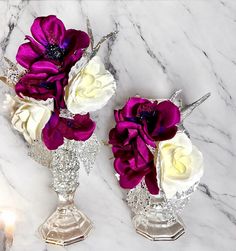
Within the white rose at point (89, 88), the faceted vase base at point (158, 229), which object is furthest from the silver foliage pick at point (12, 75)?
the faceted vase base at point (158, 229)

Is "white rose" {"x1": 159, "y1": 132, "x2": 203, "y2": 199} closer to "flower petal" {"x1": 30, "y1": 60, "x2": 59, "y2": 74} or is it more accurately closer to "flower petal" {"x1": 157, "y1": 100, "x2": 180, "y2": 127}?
"flower petal" {"x1": 157, "y1": 100, "x2": 180, "y2": 127}

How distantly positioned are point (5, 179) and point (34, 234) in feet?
0.51

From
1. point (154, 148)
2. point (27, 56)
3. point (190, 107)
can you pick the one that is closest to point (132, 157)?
point (154, 148)

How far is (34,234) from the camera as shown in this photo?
1.09 meters

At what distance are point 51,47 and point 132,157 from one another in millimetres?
242

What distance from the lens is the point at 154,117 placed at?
96 cm

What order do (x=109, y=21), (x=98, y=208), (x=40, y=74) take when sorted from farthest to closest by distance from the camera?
(x=98, y=208)
(x=109, y=21)
(x=40, y=74)

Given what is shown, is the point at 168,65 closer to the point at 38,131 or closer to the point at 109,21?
the point at 109,21

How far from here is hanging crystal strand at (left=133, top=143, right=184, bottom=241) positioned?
1.07 metres

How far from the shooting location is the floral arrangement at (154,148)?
3.12 feet

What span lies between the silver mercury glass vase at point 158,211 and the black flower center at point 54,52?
231 mm

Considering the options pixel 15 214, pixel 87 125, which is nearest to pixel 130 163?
pixel 87 125

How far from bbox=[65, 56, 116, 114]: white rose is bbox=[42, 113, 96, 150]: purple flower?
4cm

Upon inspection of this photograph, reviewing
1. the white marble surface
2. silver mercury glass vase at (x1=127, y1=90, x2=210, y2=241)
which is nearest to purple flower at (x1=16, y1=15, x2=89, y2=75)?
the white marble surface
